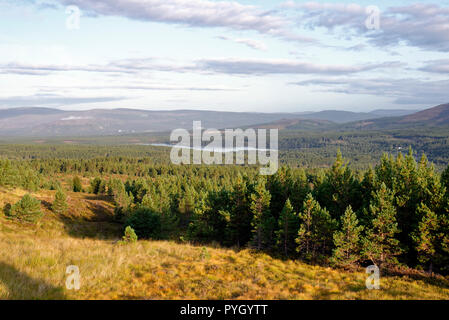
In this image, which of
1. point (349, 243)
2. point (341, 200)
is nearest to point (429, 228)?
point (349, 243)

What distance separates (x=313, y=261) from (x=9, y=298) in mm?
22775

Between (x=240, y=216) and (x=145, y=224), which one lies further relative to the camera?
(x=145, y=224)

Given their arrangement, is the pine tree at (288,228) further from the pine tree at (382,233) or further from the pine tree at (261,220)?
the pine tree at (382,233)

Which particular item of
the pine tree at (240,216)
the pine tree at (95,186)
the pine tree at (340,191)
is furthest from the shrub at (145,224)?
the pine tree at (95,186)

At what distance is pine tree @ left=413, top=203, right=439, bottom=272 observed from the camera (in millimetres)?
23969

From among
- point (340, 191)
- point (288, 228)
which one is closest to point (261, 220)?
point (288, 228)

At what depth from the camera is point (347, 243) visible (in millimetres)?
24609

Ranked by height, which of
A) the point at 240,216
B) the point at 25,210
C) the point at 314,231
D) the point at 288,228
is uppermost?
the point at 314,231

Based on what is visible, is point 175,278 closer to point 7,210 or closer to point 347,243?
point 347,243

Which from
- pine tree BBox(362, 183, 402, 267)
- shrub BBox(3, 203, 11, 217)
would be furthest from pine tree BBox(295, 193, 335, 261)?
shrub BBox(3, 203, 11, 217)

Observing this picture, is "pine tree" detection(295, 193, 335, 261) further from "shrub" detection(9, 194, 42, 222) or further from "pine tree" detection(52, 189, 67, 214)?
"pine tree" detection(52, 189, 67, 214)

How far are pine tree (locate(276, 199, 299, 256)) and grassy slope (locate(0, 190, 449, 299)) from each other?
3820mm

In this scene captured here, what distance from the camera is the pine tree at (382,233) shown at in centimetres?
2511

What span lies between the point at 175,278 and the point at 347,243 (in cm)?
1572
